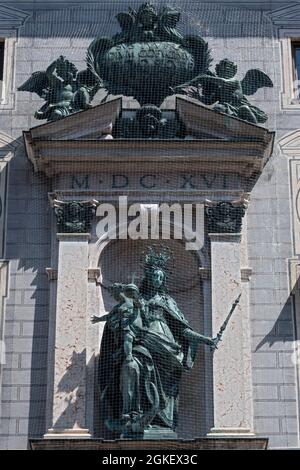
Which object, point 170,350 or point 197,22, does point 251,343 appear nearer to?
point 170,350

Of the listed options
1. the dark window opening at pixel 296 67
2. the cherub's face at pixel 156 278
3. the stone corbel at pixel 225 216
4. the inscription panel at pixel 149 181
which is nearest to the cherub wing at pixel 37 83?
the inscription panel at pixel 149 181

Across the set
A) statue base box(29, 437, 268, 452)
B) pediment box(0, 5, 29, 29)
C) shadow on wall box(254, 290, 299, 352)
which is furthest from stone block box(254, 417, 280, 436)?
pediment box(0, 5, 29, 29)

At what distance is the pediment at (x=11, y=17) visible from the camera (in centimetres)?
1802

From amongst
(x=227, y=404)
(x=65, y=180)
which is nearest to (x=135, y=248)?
(x=65, y=180)

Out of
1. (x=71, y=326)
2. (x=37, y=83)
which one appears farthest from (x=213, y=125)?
(x=71, y=326)

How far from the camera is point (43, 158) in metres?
16.8

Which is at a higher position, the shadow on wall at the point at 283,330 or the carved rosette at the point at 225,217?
the carved rosette at the point at 225,217

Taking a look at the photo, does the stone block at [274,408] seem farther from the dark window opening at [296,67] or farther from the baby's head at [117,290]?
Answer: the dark window opening at [296,67]

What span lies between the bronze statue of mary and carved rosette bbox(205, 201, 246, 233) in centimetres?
89

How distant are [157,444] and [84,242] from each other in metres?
2.57

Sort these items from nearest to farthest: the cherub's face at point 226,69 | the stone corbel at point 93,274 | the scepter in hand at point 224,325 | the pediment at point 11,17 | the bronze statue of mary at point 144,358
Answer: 1. the bronze statue of mary at point 144,358
2. the scepter in hand at point 224,325
3. the stone corbel at point 93,274
4. the cherub's face at point 226,69
5. the pediment at point 11,17

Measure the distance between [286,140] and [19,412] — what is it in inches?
176

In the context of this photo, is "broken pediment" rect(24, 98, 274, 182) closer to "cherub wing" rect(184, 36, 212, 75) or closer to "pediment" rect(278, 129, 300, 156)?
"pediment" rect(278, 129, 300, 156)

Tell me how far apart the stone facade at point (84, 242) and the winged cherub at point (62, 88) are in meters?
0.25
